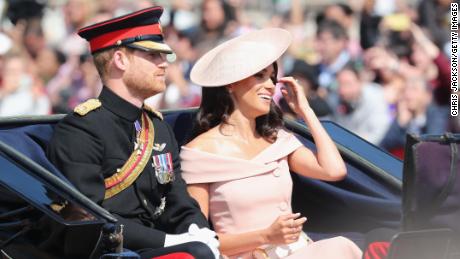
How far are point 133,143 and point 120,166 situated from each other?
16 centimetres

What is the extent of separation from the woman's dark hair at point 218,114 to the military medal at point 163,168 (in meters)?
0.39

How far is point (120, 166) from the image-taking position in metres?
4.70

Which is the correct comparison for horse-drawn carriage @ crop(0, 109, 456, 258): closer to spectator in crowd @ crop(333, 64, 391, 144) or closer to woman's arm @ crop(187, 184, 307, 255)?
woman's arm @ crop(187, 184, 307, 255)

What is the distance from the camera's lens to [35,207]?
13.7 feet

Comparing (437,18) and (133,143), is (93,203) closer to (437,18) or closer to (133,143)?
(133,143)

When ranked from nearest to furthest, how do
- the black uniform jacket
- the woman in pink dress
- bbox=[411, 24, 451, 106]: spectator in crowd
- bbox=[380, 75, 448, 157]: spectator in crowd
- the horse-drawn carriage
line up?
the horse-drawn carriage
the black uniform jacket
the woman in pink dress
bbox=[380, 75, 448, 157]: spectator in crowd
bbox=[411, 24, 451, 106]: spectator in crowd

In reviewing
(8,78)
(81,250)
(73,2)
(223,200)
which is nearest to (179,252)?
(81,250)

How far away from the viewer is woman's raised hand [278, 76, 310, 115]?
16.9 ft

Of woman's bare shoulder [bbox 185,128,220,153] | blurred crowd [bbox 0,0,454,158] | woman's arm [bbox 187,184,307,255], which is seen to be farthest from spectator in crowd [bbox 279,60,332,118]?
woman's arm [bbox 187,184,307,255]

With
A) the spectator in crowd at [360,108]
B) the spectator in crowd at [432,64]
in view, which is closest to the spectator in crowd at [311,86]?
the spectator in crowd at [360,108]

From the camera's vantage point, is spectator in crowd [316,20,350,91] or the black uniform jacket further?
spectator in crowd [316,20,350,91]

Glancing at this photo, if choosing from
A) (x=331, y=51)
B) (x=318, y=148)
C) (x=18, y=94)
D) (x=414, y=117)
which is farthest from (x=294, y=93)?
(x=18, y=94)

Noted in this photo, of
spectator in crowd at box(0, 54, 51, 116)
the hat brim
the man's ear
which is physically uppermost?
the hat brim

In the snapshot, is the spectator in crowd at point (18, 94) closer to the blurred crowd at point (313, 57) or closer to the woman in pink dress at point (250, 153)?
the blurred crowd at point (313, 57)
